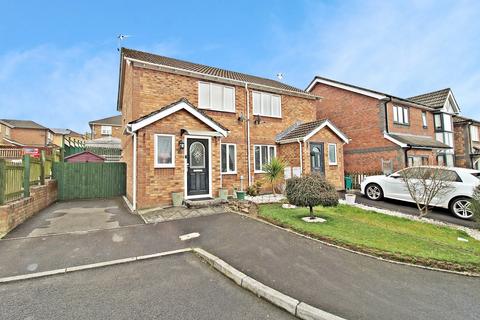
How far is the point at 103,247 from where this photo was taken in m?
5.55

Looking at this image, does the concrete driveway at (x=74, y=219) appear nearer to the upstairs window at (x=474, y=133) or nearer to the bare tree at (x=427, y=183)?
the bare tree at (x=427, y=183)

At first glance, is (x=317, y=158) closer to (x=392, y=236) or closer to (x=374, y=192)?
(x=374, y=192)

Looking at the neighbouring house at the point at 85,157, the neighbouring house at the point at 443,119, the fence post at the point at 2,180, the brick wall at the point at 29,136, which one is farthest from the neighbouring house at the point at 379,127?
the brick wall at the point at 29,136

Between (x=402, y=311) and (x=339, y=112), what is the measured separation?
62.2 feet

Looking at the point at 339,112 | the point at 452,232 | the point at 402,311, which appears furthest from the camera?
the point at 339,112

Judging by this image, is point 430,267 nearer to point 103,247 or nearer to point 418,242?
point 418,242

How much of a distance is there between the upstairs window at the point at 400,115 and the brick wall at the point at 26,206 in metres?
22.1

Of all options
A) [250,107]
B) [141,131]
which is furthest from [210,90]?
[141,131]

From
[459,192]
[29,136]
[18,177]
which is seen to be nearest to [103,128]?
[29,136]

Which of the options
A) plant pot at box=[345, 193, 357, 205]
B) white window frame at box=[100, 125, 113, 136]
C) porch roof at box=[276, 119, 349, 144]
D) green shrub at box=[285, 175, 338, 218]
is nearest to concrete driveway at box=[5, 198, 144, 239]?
green shrub at box=[285, 175, 338, 218]

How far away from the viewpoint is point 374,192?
11.8 meters

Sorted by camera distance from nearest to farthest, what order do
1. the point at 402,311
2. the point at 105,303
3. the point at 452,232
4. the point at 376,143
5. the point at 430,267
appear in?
the point at 402,311, the point at 105,303, the point at 430,267, the point at 452,232, the point at 376,143

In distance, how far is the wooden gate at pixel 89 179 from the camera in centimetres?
1213

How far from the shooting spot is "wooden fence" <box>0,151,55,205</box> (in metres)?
6.48
